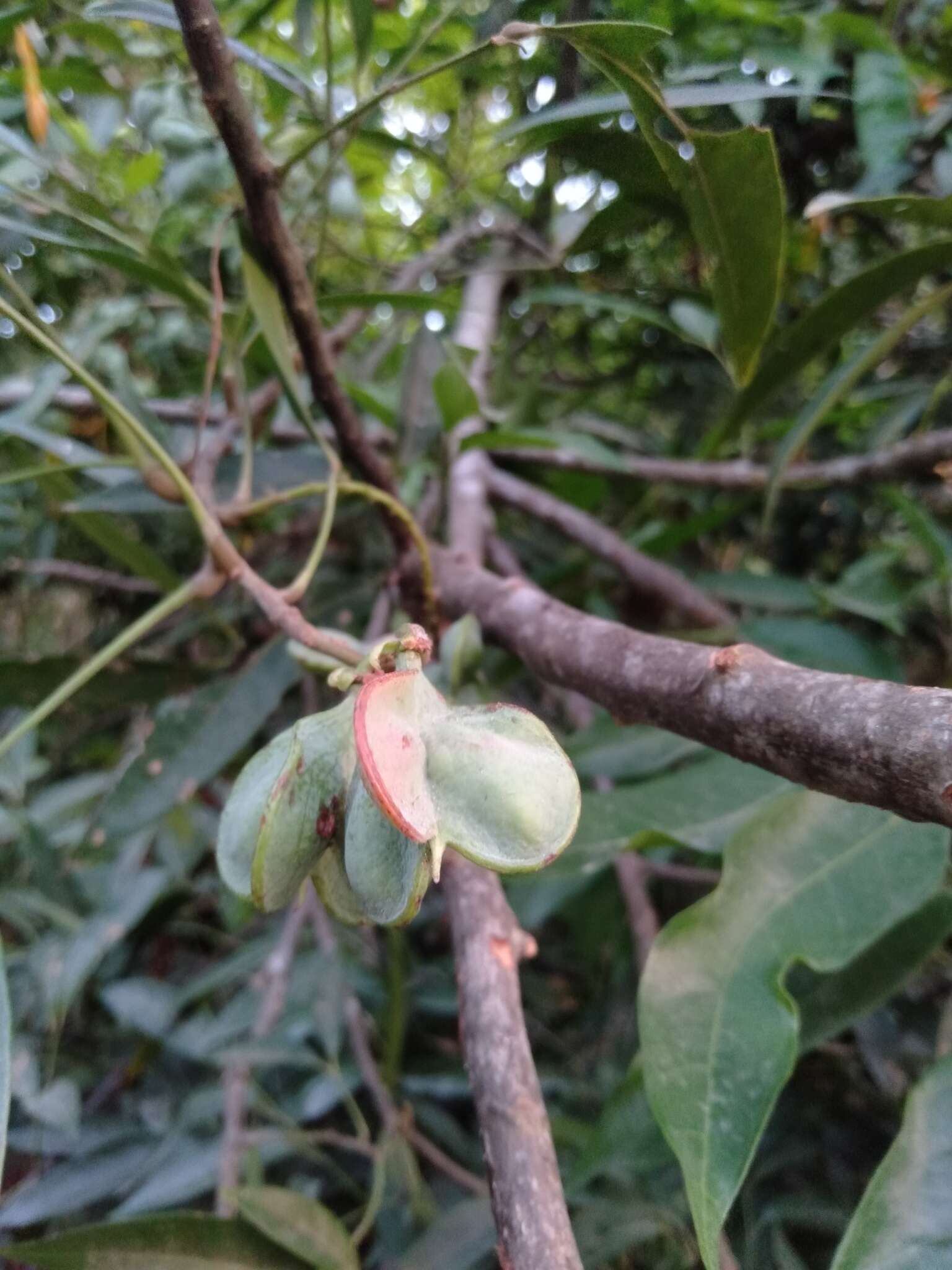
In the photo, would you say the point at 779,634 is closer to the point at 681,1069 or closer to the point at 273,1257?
the point at 681,1069

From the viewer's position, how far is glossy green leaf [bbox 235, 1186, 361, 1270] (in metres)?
0.51

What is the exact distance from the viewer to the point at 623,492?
125 centimetres

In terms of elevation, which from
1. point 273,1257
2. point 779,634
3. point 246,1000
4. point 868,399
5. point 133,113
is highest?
point 133,113

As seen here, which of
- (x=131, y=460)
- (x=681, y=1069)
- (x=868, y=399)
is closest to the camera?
(x=681, y=1069)

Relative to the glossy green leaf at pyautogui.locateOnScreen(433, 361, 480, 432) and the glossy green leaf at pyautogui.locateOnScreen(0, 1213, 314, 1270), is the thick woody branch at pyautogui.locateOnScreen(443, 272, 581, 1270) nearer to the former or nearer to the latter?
the glossy green leaf at pyautogui.locateOnScreen(0, 1213, 314, 1270)

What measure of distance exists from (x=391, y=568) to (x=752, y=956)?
20.8 inches

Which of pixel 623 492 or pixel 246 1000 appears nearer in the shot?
pixel 246 1000

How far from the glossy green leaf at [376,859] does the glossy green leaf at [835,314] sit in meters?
0.52

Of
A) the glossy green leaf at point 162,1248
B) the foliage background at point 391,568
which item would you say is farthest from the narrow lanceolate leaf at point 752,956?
the glossy green leaf at point 162,1248

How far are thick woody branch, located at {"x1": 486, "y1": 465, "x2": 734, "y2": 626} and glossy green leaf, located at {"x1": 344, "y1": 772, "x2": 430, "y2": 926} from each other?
2.02 feet

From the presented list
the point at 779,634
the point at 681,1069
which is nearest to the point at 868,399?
the point at 779,634

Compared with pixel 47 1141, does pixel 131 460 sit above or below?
above

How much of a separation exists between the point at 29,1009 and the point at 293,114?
1.07 metres

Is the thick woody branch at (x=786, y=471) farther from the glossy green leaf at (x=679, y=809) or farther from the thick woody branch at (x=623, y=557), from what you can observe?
the glossy green leaf at (x=679, y=809)
